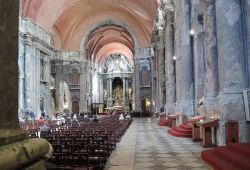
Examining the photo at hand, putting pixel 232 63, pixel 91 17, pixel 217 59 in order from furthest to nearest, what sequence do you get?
pixel 91 17 → pixel 217 59 → pixel 232 63

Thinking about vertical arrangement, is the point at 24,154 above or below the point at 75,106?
below

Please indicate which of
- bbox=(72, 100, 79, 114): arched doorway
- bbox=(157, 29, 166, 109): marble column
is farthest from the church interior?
bbox=(157, 29, 166, 109): marble column

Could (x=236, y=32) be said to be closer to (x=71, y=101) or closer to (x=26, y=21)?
(x=26, y=21)

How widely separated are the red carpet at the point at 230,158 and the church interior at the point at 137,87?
0.10ft

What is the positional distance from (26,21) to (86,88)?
19.8m

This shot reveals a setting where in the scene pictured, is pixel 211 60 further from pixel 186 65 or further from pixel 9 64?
pixel 9 64

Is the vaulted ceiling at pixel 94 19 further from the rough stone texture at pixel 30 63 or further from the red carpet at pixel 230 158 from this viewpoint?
the red carpet at pixel 230 158

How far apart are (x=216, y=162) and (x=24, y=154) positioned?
19.9ft

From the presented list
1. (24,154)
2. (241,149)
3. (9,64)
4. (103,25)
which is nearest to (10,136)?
(24,154)

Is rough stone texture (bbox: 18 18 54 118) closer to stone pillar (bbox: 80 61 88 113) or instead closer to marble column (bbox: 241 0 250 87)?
stone pillar (bbox: 80 61 88 113)

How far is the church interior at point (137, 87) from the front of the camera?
2648mm

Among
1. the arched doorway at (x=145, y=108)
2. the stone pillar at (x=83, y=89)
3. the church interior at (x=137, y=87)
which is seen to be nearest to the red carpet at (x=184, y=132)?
the church interior at (x=137, y=87)

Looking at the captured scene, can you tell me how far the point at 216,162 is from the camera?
296 inches

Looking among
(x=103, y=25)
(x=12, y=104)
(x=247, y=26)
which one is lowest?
(x=12, y=104)
